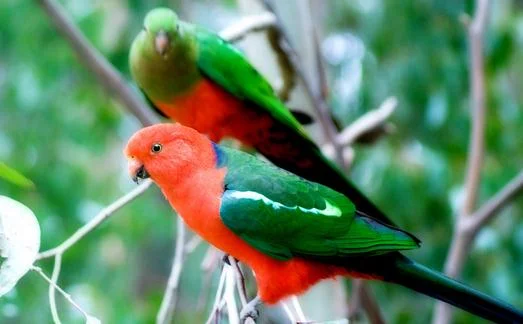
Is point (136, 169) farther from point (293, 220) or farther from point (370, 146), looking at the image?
point (370, 146)

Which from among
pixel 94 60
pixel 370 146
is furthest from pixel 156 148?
pixel 370 146

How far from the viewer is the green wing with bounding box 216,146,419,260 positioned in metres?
1.83

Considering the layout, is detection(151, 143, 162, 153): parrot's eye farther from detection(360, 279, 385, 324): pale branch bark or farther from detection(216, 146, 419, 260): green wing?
detection(360, 279, 385, 324): pale branch bark

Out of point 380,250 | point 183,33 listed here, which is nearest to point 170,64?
point 183,33

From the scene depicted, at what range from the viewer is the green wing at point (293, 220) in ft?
6.00

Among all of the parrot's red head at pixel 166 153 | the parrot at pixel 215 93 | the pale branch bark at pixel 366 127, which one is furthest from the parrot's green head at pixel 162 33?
the parrot's red head at pixel 166 153

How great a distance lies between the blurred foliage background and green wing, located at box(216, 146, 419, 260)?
135 cm

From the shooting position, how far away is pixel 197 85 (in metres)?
2.64

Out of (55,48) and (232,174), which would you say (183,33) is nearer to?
(232,174)

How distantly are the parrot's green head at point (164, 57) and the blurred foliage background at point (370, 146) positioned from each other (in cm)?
64

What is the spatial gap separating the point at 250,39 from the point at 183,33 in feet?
2.26

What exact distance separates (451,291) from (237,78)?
1.09 meters

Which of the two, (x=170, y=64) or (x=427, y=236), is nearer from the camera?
(x=170, y=64)

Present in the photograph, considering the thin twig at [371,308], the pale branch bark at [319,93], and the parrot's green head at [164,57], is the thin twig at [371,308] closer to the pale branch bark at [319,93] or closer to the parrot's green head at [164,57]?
the pale branch bark at [319,93]
